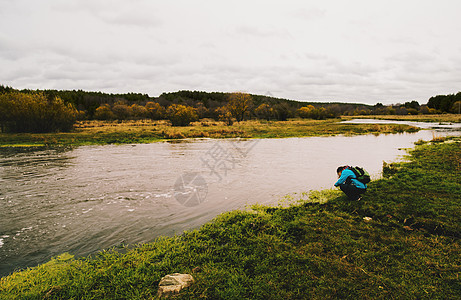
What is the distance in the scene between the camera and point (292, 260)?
5.66m

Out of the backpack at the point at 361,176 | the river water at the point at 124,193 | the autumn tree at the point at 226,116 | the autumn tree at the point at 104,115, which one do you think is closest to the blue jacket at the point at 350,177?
the backpack at the point at 361,176

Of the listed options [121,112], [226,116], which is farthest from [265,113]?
[121,112]

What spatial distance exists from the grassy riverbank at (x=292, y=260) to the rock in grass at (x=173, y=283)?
0.57 ft

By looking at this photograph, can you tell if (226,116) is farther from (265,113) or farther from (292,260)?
(292,260)

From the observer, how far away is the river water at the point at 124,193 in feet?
24.1

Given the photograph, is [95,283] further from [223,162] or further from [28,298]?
[223,162]

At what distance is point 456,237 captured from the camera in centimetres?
636

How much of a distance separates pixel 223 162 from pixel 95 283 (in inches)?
595

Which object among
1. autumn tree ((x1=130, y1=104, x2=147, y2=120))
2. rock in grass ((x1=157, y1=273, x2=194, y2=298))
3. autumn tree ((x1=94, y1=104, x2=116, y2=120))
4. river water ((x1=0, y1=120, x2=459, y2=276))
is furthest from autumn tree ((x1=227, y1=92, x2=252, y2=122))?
rock in grass ((x1=157, y1=273, x2=194, y2=298))

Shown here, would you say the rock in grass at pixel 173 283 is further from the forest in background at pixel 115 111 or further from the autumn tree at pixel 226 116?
the autumn tree at pixel 226 116

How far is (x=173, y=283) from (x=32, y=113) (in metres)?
43.9

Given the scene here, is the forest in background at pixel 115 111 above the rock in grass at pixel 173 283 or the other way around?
above

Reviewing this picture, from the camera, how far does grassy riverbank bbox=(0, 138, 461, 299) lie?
472 centimetres

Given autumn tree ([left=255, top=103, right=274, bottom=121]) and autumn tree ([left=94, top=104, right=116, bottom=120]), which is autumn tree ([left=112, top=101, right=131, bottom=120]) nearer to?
autumn tree ([left=94, top=104, right=116, bottom=120])
